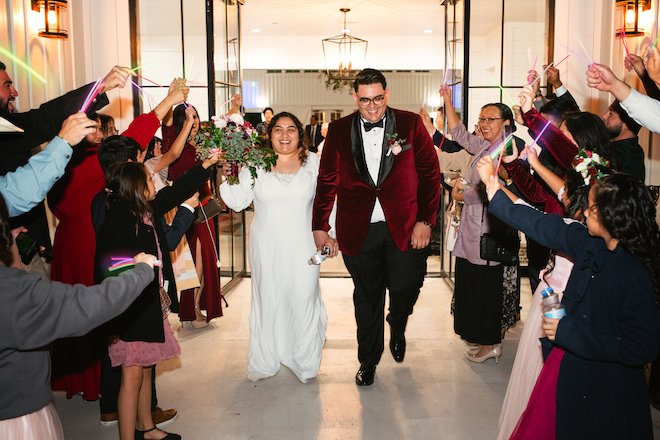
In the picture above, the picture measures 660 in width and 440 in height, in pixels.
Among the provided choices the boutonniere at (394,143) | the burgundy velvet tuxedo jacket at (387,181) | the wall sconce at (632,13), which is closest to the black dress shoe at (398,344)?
the burgundy velvet tuxedo jacket at (387,181)

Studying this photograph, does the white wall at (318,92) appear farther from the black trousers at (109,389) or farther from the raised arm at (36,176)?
the raised arm at (36,176)

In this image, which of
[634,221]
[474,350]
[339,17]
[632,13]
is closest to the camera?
[634,221]

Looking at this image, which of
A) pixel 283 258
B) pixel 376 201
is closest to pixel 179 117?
pixel 283 258

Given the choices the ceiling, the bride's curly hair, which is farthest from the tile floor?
the ceiling

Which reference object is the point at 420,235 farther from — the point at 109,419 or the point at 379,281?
the point at 109,419

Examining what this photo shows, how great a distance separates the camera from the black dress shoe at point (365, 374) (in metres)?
3.35

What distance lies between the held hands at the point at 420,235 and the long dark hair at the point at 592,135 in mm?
999

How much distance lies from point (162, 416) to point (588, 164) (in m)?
2.59

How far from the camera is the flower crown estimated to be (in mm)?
2322

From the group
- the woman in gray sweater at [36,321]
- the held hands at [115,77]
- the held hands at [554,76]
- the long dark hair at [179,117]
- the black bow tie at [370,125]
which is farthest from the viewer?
the long dark hair at [179,117]

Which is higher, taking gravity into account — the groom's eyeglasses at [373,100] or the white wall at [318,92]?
the white wall at [318,92]

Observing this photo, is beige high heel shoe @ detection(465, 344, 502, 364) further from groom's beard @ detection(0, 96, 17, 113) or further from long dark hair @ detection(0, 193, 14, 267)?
Answer: groom's beard @ detection(0, 96, 17, 113)

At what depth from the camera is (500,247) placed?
A: 135 inches

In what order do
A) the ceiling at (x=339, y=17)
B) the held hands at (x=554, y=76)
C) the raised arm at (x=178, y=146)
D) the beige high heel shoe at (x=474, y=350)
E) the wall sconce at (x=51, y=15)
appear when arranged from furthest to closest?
1. the ceiling at (x=339, y=17)
2. the wall sconce at (x=51, y=15)
3. the beige high heel shoe at (x=474, y=350)
4. the raised arm at (x=178, y=146)
5. the held hands at (x=554, y=76)
